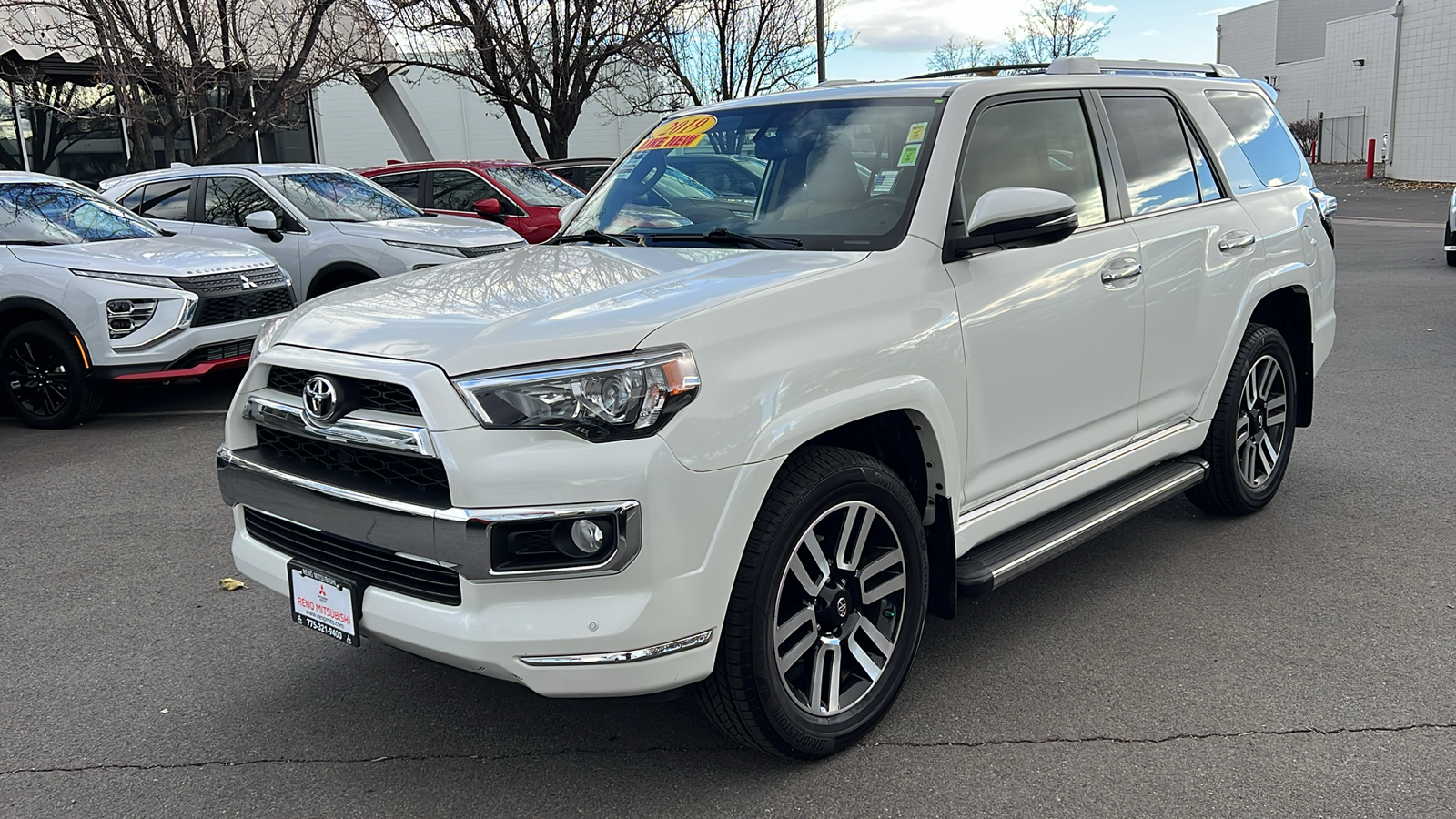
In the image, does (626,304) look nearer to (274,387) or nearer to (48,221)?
(274,387)

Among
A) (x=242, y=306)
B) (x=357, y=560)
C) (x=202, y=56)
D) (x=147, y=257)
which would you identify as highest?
(x=202, y=56)

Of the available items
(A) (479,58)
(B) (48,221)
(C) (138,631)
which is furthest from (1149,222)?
(A) (479,58)

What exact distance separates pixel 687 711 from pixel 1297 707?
1.86 m

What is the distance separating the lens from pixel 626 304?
3.03 m

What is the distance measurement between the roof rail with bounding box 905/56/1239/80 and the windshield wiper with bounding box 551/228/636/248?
1.31m

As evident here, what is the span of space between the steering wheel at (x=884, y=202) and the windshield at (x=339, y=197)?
7.98 m

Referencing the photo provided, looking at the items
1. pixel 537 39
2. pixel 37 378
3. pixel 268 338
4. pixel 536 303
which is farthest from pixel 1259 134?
pixel 537 39

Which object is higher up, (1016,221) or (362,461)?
(1016,221)

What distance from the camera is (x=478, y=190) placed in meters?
13.5

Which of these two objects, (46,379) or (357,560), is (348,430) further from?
(46,379)

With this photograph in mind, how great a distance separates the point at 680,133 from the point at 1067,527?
210 centimetres

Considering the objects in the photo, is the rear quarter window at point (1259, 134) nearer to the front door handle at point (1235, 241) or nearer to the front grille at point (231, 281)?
the front door handle at point (1235, 241)

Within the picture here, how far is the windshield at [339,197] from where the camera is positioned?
10.7 m

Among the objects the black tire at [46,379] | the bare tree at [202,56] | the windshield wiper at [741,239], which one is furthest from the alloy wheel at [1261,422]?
the bare tree at [202,56]
